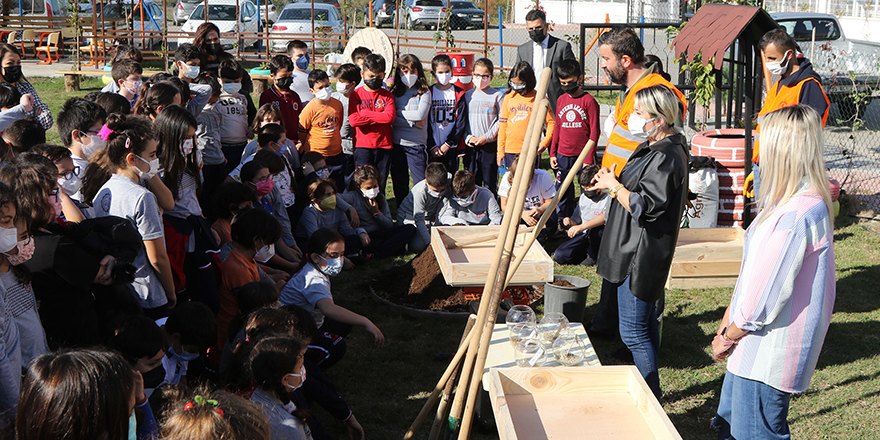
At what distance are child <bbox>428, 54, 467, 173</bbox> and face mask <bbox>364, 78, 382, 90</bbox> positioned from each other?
2.34 feet

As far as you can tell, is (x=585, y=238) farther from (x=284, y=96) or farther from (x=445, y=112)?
(x=284, y=96)

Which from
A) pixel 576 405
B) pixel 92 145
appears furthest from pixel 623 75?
pixel 92 145

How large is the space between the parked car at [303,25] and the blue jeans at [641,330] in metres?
15.2

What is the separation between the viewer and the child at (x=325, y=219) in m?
6.47

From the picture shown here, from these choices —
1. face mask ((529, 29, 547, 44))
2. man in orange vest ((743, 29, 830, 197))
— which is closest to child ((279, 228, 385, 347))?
man in orange vest ((743, 29, 830, 197))

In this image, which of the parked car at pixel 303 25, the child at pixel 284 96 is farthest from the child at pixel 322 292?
the parked car at pixel 303 25

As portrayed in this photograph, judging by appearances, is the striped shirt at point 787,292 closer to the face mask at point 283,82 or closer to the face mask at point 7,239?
the face mask at point 7,239

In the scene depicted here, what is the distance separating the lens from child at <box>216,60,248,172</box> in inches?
256

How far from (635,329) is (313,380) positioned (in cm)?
175

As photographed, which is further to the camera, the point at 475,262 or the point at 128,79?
the point at 128,79

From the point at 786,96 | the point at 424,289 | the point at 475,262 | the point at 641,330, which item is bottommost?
the point at 424,289

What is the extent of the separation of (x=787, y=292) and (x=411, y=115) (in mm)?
5242

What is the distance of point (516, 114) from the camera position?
7262mm

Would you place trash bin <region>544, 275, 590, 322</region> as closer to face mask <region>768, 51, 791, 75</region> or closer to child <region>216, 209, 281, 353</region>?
child <region>216, 209, 281, 353</region>
